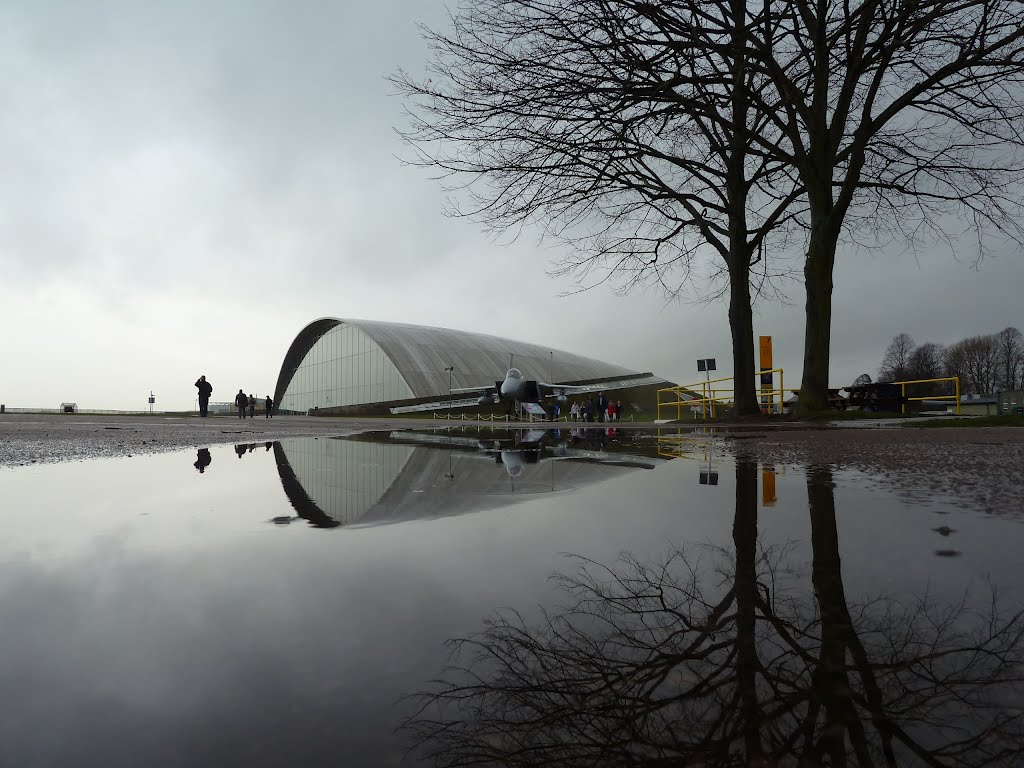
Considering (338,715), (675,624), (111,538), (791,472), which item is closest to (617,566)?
(675,624)

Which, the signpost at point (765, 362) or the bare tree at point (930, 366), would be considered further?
the bare tree at point (930, 366)

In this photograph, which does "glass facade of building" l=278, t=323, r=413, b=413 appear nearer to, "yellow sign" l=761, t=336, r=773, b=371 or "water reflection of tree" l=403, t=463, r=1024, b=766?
"yellow sign" l=761, t=336, r=773, b=371

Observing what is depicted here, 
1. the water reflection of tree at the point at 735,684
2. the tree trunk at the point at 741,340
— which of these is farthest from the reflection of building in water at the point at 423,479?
the tree trunk at the point at 741,340

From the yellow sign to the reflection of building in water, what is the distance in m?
20.3

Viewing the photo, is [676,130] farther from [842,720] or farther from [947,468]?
[842,720]

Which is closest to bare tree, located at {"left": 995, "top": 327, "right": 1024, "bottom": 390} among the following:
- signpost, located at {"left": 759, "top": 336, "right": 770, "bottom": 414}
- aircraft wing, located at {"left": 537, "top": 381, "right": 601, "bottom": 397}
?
aircraft wing, located at {"left": 537, "top": 381, "right": 601, "bottom": 397}

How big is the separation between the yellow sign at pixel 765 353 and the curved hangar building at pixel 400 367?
26227 millimetres

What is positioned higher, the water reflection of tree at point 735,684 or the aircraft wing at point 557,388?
the aircraft wing at point 557,388

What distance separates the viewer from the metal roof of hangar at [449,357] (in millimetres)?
56062

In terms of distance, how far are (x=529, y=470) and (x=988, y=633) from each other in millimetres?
2877

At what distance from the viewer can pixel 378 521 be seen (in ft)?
6.55

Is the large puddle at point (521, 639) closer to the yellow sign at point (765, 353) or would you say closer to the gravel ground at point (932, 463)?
the gravel ground at point (932, 463)

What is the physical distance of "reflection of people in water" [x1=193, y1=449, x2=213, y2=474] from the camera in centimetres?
411

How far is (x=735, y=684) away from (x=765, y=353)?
24.7 m
